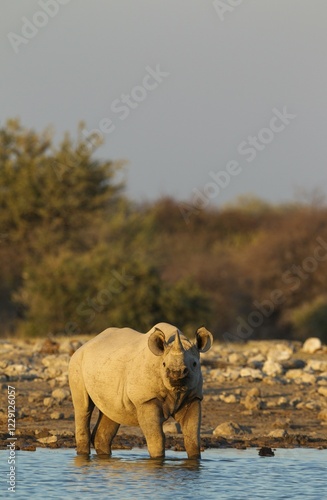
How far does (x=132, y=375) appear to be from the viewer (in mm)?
10312

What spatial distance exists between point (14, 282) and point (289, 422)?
855 inches

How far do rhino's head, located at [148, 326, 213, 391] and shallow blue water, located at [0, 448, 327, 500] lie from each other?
2.63 ft

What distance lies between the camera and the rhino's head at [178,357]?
9.77 meters

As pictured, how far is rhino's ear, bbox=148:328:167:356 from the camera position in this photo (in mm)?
9969

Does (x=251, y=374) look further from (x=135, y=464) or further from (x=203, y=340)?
(x=203, y=340)

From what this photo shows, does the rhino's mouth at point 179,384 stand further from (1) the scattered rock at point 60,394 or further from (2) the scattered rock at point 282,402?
(2) the scattered rock at point 282,402

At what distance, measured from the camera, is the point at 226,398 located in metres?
14.8

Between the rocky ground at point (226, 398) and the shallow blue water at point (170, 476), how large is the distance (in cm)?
55

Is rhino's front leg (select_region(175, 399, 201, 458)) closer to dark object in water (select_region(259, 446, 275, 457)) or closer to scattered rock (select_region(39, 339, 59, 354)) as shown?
dark object in water (select_region(259, 446, 275, 457))

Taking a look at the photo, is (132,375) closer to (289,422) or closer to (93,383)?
(93,383)

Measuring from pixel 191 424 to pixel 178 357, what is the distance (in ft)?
2.69

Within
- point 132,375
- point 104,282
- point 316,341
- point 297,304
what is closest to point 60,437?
point 132,375

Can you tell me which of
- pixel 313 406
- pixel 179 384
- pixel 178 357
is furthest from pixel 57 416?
pixel 178 357

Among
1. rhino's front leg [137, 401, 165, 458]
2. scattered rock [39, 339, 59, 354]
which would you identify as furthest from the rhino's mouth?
scattered rock [39, 339, 59, 354]
